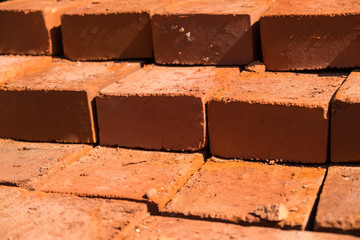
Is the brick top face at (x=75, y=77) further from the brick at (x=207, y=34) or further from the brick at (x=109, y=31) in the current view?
the brick at (x=207, y=34)

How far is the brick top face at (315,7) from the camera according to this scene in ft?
12.1

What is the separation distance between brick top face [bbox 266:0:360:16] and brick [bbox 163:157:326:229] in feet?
3.30

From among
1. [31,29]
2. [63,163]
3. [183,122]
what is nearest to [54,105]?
[63,163]

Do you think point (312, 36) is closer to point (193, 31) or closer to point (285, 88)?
point (285, 88)

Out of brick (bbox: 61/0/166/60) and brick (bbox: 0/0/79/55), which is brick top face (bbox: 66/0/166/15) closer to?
brick (bbox: 61/0/166/60)

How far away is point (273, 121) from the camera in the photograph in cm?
331

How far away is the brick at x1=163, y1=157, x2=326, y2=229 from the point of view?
2764 mm

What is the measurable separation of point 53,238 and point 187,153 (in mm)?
1068

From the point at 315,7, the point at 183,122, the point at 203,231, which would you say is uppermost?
the point at 315,7

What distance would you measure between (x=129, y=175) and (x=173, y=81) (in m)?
0.73

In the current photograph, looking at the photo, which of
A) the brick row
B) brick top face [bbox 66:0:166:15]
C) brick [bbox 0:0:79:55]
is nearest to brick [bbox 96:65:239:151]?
the brick row

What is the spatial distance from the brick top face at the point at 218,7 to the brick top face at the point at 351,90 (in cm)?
78

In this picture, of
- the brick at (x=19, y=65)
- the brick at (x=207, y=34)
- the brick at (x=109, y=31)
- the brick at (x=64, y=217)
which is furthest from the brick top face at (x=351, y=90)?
the brick at (x=19, y=65)

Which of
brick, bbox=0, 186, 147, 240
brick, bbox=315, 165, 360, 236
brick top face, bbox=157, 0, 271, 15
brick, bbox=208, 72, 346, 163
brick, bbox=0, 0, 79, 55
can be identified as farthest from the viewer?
brick, bbox=0, 0, 79, 55
